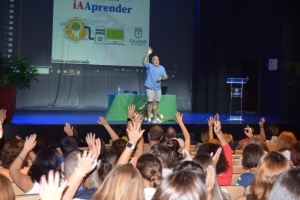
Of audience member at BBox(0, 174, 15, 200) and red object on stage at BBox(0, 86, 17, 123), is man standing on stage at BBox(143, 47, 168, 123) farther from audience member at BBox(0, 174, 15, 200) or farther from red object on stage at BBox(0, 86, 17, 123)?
audience member at BBox(0, 174, 15, 200)

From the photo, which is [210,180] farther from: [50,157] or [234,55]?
[234,55]

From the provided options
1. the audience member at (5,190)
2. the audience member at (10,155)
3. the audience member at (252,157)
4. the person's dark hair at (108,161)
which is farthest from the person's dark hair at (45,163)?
the audience member at (252,157)

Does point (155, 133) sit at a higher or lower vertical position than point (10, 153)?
higher

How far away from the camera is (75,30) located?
12.7m

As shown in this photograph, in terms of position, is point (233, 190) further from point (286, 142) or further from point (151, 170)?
point (286, 142)

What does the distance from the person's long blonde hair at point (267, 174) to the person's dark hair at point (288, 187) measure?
737 millimetres

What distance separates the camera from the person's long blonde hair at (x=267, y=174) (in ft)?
7.99

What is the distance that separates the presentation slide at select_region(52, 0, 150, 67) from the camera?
12586mm

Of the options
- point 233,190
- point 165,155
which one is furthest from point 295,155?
point 165,155

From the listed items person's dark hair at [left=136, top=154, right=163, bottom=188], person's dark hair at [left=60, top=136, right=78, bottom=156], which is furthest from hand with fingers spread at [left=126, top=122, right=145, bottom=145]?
person's dark hair at [left=60, top=136, right=78, bottom=156]

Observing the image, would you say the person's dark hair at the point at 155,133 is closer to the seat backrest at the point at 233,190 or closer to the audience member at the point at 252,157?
the audience member at the point at 252,157

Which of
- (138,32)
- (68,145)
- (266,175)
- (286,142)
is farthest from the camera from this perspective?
(138,32)

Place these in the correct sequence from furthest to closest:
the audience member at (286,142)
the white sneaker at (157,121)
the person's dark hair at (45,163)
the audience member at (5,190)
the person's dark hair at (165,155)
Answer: the white sneaker at (157,121), the audience member at (286,142), the person's dark hair at (165,155), the person's dark hair at (45,163), the audience member at (5,190)

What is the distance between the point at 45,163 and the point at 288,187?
73.4 inches
